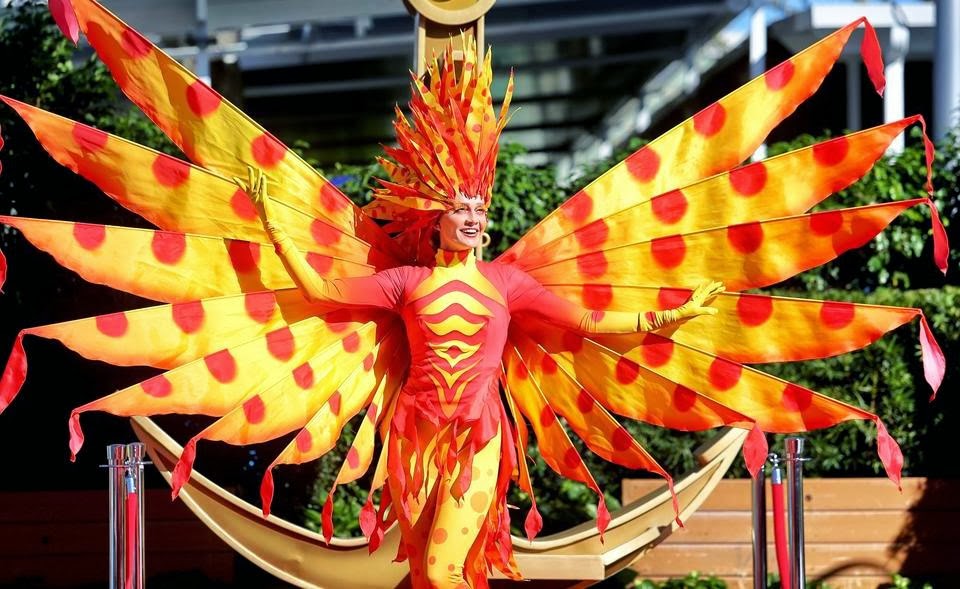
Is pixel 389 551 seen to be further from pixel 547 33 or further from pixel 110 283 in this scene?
pixel 547 33

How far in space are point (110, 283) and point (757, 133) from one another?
88.6 inches

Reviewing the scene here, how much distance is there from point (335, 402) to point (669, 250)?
1.27 m

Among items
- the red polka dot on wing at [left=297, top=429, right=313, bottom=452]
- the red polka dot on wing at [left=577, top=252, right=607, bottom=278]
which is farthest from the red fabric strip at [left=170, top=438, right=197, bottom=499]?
the red polka dot on wing at [left=577, top=252, right=607, bottom=278]

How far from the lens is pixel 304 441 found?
4328 millimetres

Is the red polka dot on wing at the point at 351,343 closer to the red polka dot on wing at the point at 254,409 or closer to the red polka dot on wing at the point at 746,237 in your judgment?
the red polka dot on wing at the point at 254,409

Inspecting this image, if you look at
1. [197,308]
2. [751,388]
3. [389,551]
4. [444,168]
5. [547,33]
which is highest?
[547,33]

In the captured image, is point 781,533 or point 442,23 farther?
point 442,23

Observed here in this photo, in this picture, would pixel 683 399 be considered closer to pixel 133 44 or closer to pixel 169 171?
pixel 169 171

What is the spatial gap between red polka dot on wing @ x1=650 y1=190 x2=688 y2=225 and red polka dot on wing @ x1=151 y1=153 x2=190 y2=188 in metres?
1.61

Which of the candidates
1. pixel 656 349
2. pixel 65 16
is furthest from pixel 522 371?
pixel 65 16

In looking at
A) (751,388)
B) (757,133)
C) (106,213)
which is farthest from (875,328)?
(106,213)

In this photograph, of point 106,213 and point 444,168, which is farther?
point 106,213

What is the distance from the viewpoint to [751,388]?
4516 mm

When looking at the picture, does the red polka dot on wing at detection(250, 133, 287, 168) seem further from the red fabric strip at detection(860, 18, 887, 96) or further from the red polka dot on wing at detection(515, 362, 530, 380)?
the red fabric strip at detection(860, 18, 887, 96)
